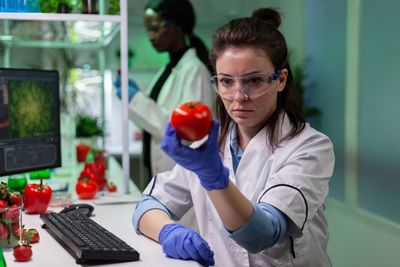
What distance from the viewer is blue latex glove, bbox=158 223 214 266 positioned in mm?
1079

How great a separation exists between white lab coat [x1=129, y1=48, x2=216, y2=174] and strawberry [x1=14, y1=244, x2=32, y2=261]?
1.43 metres

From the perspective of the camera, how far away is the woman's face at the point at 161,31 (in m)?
2.69

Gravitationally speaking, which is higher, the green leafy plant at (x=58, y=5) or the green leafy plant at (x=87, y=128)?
the green leafy plant at (x=58, y=5)

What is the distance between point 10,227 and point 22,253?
78mm

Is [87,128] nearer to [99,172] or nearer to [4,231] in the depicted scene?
[99,172]

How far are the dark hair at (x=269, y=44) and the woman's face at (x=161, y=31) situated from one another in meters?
1.36

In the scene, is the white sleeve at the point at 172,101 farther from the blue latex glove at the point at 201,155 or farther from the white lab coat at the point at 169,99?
the blue latex glove at the point at 201,155

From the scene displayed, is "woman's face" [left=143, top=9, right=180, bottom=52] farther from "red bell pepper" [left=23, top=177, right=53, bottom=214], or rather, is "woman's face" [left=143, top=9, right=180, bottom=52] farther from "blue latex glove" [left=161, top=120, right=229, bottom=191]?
"blue latex glove" [left=161, top=120, right=229, bottom=191]

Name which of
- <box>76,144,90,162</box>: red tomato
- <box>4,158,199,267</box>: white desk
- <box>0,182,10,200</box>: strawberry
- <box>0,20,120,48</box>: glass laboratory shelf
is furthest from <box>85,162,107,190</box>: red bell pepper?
<box>0,182,10,200</box>: strawberry

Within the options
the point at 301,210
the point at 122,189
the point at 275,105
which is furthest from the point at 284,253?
the point at 122,189

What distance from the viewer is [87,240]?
1112 millimetres

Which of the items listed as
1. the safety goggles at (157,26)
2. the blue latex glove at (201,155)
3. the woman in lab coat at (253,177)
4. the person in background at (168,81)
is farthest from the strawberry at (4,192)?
the safety goggles at (157,26)

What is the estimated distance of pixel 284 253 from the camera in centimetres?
119

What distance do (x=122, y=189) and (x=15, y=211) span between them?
949 mm
